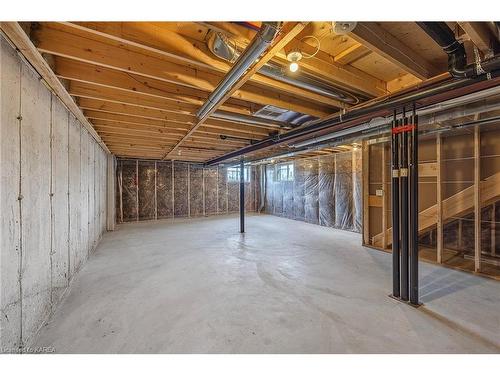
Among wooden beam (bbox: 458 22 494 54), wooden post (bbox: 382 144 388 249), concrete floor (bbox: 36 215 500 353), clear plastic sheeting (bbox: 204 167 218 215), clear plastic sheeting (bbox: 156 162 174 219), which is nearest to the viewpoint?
wooden beam (bbox: 458 22 494 54)

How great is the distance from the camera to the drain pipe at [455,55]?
1260 millimetres

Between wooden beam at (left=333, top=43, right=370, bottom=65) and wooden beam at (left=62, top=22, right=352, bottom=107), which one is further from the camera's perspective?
wooden beam at (left=333, top=43, right=370, bottom=65)

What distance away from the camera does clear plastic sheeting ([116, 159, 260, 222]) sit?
721 cm

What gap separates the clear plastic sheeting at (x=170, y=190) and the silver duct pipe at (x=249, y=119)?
536cm

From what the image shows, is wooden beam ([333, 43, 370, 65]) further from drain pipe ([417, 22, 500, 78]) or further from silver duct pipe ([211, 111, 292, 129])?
silver duct pipe ([211, 111, 292, 129])

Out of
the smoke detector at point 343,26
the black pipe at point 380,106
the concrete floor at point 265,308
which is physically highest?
the smoke detector at point 343,26

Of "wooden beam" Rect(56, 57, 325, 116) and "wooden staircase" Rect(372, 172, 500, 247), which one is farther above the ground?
"wooden beam" Rect(56, 57, 325, 116)

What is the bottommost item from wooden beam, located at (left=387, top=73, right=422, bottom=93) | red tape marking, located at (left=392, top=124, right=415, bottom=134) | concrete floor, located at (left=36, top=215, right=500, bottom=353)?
concrete floor, located at (left=36, top=215, right=500, bottom=353)

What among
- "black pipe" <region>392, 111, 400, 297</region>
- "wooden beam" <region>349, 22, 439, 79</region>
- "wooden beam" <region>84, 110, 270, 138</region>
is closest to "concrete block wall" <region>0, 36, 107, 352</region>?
"wooden beam" <region>84, 110, 270, 138</region>

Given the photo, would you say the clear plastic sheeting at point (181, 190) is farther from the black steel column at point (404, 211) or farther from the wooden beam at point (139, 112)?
the black steel column at point (404, 211)

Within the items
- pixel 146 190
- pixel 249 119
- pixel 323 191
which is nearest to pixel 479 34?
pixel 249 119

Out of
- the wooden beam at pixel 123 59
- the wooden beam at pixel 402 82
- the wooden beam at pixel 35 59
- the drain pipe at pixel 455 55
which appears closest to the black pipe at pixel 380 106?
the drain pipe at pixel 455 55

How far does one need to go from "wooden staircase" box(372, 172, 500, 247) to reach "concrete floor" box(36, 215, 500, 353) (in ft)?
2.60

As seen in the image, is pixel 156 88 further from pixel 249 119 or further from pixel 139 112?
pixel 249 119
